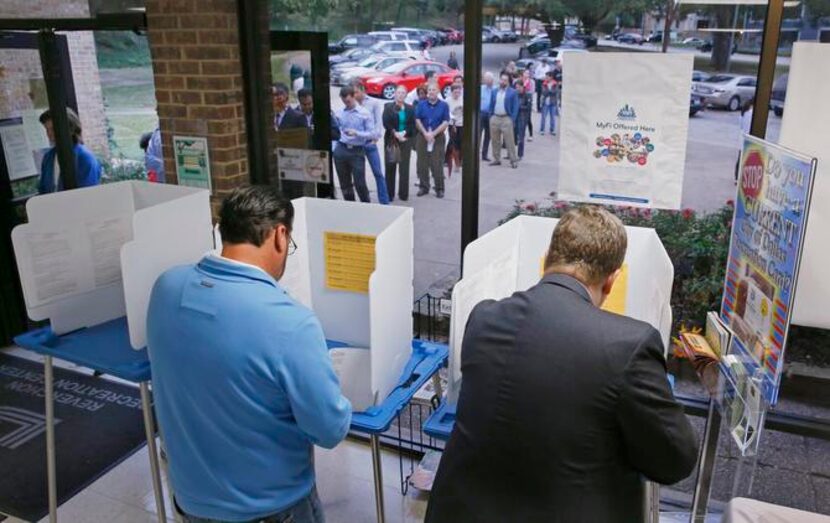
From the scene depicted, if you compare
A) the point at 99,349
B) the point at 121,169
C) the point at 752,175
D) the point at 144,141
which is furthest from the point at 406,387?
the point at 121,169

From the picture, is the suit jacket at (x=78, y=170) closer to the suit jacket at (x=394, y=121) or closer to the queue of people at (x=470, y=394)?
the suit jacket at (x=394, y=121)

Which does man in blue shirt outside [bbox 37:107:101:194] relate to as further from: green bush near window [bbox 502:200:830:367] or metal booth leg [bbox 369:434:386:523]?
metal booth leg [bbox 369:434:386:523]

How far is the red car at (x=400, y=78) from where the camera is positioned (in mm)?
3103

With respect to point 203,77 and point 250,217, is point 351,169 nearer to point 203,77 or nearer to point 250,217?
point 203,77

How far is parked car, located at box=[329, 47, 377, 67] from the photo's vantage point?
10.5 ft

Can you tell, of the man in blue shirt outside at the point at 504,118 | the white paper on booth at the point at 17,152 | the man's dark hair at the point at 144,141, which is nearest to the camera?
the man in blue shirt outside at the point at 504,118

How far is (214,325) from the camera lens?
1.51 meters

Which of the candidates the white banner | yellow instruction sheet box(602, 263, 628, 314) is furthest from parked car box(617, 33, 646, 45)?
yellow instruction sheet box(602, 263, 628, 314)

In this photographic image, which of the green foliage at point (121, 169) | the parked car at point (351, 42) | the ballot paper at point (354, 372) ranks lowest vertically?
the ballot paper at point (354, 372)

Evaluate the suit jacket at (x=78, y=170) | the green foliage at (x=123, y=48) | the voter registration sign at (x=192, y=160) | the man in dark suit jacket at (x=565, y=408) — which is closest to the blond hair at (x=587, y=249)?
the man in dark suit jacket at (x=565, y=408)

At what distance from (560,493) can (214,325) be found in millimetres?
833

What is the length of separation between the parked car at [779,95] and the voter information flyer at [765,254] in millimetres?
318

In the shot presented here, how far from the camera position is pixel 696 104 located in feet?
8.16

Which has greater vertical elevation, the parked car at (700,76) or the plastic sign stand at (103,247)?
the parked car at (700,76)
